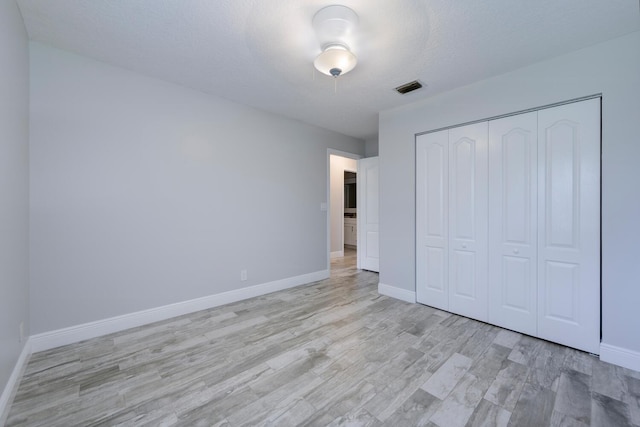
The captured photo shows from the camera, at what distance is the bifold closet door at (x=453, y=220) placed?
274 centimetres

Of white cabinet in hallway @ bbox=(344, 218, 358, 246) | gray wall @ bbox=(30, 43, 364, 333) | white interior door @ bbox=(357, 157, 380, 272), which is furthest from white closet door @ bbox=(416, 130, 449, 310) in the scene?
white cabinet in hallway @ bbox=(344, 218, 358, 246)

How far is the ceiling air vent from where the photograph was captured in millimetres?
2727

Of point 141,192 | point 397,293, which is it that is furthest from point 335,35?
point 397,293

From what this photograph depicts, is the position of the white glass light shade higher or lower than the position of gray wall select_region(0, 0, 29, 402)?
higher

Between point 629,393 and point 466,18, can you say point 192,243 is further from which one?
point 629,393

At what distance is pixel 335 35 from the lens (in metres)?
1.92

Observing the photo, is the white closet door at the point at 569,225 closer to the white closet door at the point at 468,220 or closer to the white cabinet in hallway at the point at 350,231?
the white closet door at the point at 468,220

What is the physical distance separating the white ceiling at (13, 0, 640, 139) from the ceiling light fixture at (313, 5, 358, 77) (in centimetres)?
Answer: 7

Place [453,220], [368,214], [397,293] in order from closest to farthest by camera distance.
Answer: [453,220], [397,293], [368,214]

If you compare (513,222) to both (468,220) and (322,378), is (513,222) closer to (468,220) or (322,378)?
(468,220)

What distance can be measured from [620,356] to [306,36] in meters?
3.49

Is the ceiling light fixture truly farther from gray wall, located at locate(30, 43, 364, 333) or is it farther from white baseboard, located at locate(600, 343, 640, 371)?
white baseboard, located at locate(600, 343, 640, 371)

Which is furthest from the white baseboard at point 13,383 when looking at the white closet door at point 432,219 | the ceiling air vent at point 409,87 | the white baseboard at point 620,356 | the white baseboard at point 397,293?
the white baseboard at point 620,356

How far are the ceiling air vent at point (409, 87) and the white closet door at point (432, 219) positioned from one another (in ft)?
1.93
